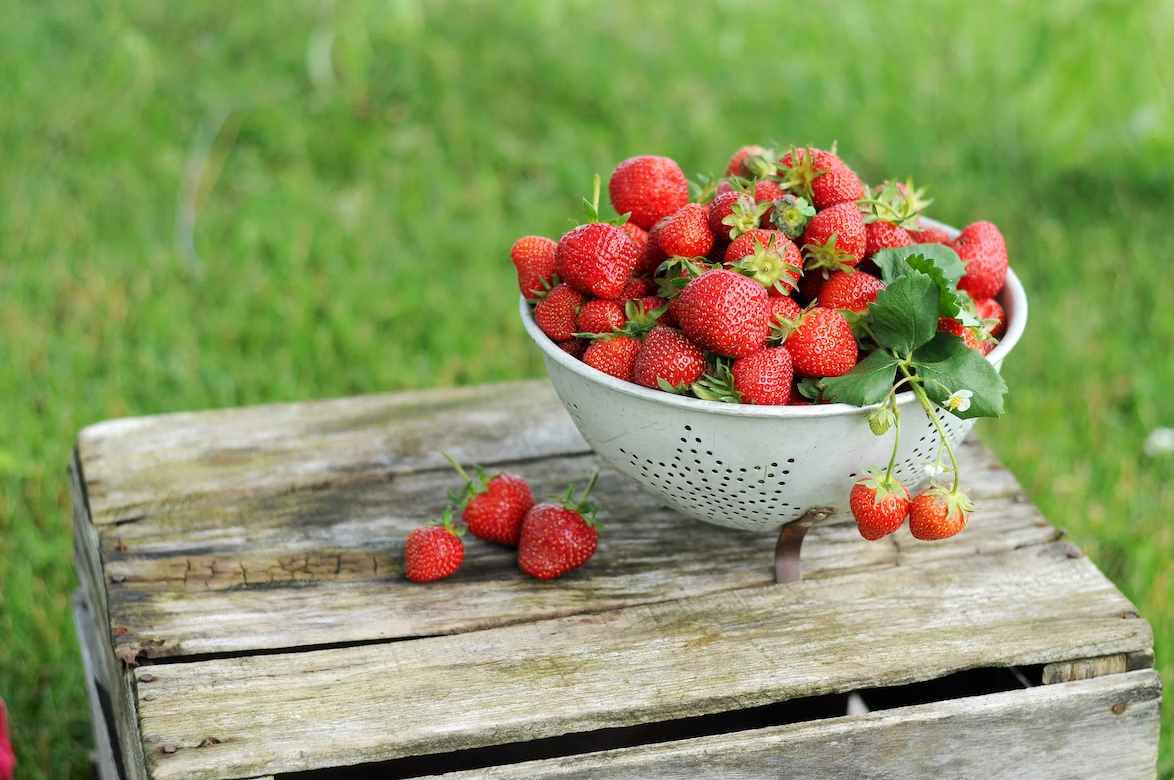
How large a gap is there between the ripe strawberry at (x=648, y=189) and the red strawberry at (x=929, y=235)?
0.25 meters

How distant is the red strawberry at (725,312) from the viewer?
1165 millimetres

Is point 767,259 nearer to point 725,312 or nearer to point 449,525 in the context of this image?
point 725,312

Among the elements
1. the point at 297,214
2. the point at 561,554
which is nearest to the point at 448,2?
the point at 297,214

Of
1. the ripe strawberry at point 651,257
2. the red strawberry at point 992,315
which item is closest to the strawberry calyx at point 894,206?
the red strawberry at point 992,315

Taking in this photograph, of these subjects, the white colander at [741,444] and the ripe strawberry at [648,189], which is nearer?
the white colander at [741,444]

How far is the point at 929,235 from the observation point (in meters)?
1.39

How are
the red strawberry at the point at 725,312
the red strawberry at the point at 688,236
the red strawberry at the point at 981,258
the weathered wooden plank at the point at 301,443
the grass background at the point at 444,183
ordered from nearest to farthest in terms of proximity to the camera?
the red strawberry at the point at 725,312, the red strawberry at the point at 688,236, the red strawberry at the point at 981,258, the weathered wooden plank at the point at 301,443, the grass background at the point at 444,183

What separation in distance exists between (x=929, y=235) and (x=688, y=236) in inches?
11.9

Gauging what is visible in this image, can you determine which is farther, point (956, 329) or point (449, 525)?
point (449, 525)

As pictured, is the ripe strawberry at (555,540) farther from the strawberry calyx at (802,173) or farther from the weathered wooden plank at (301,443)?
the strawberry calyx at (802,173)

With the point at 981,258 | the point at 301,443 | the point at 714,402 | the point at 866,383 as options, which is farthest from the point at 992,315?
the point at 301,443

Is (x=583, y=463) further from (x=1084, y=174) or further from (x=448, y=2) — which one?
(x=448, y=2)

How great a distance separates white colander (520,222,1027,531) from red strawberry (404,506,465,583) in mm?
205

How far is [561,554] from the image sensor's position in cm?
142
